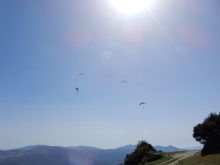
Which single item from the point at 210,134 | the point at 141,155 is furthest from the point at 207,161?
the point at 141,155

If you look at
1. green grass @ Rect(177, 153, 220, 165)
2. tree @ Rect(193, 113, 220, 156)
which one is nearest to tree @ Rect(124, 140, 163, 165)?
tree @ Rect(193, 113, 220, 156)

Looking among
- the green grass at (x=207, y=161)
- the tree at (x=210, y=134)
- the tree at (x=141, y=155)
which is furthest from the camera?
the tree at (x=141, y=155)

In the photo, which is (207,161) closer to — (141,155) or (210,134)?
(210,134)

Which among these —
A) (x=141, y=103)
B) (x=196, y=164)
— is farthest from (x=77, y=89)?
(x=196, y=164)

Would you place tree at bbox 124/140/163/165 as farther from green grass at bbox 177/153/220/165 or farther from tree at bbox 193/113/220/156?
green grass at bbox 177/153/220/165

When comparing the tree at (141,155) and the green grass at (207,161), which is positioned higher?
the tree at (141,155)

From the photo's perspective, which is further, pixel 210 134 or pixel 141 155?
pixel 141 155

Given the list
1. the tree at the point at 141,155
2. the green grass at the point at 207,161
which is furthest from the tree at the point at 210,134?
the tree at the point at 141,155

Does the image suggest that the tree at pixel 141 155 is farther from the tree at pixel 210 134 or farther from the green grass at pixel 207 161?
the green grass at pixel 207 161
